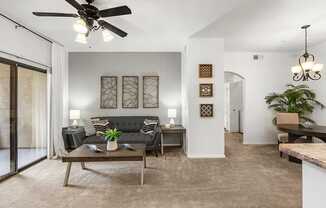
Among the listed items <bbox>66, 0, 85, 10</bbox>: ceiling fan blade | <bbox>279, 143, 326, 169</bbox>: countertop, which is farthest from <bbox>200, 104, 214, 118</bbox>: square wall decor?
<bbox>66, 0, 85, 10</bbox>: ceiling fan blade

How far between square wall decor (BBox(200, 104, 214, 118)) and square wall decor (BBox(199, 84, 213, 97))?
10.1 inches

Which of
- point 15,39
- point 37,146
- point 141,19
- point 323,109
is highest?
point 141,19

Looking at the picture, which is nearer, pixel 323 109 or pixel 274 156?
pixel 274 156

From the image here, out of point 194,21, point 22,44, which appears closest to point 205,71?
point 194,21

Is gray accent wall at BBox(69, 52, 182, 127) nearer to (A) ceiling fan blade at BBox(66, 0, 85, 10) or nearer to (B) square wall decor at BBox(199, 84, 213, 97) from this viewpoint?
(B) square wall decor at BBox(199, 84, 213, 97)

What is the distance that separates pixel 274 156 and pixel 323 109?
2007 millimetres

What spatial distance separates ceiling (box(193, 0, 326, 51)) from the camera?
3.26 m

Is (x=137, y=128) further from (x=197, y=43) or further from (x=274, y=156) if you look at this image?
(x=274, y=156)

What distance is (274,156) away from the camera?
4.82 m

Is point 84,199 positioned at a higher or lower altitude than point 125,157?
lower

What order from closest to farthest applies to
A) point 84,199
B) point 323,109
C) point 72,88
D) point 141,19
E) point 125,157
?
point 84,199 → point 125,157 → point 141,19 → point 323,109 → point 72,88

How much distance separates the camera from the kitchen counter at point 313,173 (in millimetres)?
1362

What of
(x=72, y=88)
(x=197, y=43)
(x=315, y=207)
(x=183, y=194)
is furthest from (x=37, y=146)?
(x=315, y=207)

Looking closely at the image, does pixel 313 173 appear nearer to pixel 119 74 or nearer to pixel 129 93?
pixel 129 93
